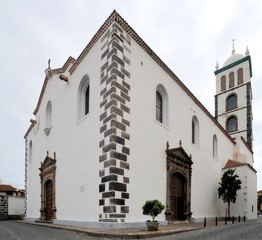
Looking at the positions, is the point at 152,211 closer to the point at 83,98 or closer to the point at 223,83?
the point at 83,98

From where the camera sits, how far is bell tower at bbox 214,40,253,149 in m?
29.0

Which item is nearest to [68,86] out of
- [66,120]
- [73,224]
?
[66,120]

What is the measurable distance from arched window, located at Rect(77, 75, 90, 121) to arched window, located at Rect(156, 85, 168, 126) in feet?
11.2

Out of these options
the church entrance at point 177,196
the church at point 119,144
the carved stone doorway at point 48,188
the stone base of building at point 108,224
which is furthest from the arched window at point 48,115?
the church entrance at point 177,196

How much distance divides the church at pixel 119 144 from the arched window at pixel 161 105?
0.05m

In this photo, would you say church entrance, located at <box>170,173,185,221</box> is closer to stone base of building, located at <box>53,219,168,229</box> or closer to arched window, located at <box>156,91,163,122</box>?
stone base of building, located at <box>53,219,168,229</box>

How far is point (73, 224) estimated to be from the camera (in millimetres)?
10375

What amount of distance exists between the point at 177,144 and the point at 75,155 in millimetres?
5218

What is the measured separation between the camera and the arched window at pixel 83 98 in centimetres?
1174

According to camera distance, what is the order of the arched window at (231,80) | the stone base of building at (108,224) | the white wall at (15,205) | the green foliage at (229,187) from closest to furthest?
the stone base of building at (108,224) → the green foliage at (229,187) → the white wall at (15,205) → the arched window at (231,80)

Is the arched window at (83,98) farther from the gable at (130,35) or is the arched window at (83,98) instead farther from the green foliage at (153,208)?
the green foliage at (153,208)

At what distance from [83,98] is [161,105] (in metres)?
3.92

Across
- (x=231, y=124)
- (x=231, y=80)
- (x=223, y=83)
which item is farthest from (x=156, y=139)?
(x=223, y=83)

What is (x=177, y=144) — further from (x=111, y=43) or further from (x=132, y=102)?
(x=111, y=43)
